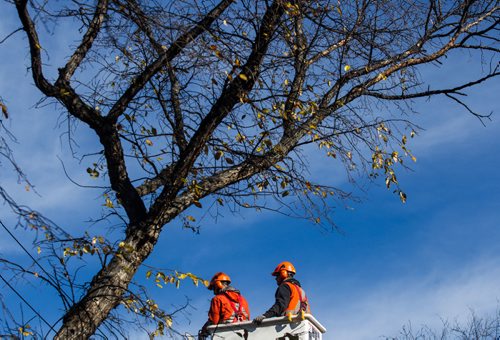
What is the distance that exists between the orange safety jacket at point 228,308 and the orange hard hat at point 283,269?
543 mm

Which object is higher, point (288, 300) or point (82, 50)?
point (82, 50)

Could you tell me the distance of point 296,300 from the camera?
8766mm

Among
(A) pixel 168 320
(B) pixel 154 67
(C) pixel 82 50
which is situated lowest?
(A) pixel 168 320

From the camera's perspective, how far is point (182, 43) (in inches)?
282

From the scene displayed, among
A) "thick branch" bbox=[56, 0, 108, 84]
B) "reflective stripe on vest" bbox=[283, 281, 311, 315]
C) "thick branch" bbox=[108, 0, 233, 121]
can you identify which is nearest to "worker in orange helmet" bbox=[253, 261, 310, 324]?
"reflective stripe on vest" bbox=[283, 281, 311, 315]

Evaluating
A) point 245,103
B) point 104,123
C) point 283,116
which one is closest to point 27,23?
point 104,123

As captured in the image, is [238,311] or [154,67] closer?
[154,67]

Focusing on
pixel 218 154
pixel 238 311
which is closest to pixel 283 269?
pixel 238 311

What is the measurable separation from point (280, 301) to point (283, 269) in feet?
2.60

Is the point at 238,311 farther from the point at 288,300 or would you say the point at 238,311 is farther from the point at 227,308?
the point at 288,300

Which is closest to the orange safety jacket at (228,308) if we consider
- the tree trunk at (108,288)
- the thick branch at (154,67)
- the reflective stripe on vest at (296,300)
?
the reflective stripe on vest at (296,300)

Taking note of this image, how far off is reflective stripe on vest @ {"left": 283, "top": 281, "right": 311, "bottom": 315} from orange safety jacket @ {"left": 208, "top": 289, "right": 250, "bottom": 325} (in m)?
0.70

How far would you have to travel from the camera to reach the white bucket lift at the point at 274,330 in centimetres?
795

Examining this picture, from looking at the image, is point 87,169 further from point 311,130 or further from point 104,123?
point 311,130
